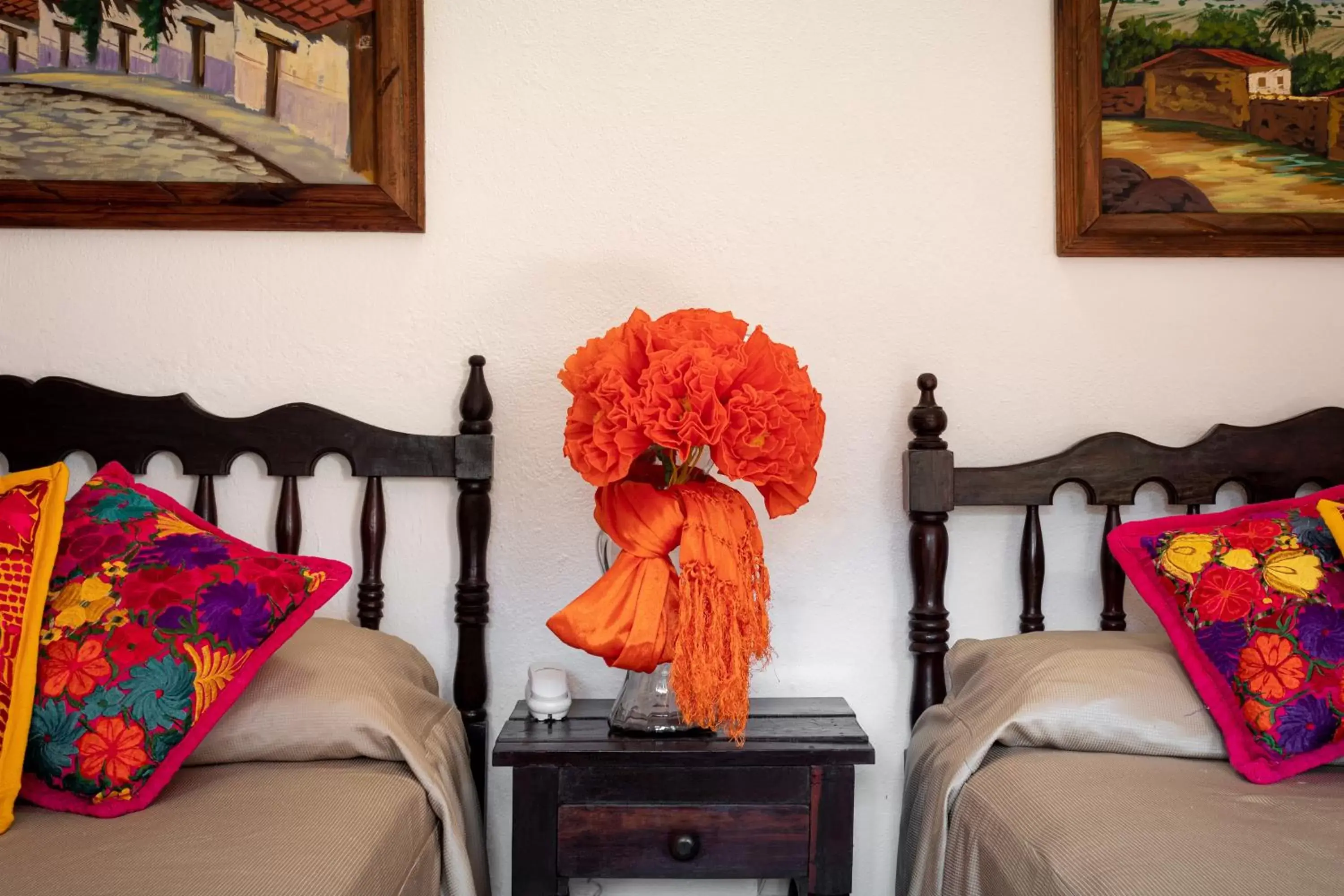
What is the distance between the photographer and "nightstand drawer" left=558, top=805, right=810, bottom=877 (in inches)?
51.8

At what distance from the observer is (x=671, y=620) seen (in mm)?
1315

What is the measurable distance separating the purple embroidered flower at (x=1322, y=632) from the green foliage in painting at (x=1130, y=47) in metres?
0.87

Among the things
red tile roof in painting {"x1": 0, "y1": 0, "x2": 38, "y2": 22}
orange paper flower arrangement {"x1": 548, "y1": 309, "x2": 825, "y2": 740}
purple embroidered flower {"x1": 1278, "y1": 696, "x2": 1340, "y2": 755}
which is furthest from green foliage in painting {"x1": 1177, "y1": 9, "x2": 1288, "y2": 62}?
red tile roof in painting {"x1": 0, "y1": 0, "x2": 38, "y2": 22}

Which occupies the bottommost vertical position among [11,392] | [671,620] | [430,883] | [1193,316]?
[430,883]

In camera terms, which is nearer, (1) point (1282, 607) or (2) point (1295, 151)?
(1) point (1282, 607)

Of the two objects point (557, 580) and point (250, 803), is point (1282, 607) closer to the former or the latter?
point (557, 580)

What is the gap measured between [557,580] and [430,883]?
0.52 metres

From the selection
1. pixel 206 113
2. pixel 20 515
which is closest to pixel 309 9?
pixel 206 113

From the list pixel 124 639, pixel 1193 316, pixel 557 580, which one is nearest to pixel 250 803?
pixel 124 639

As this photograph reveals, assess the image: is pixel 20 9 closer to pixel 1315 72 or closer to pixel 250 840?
pixel 250 840

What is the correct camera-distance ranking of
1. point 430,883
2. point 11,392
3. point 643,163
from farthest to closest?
1. point 643,163
2. point 11,392
3. point 430,883

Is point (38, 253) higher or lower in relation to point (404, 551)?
higher

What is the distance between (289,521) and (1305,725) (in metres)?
1.38

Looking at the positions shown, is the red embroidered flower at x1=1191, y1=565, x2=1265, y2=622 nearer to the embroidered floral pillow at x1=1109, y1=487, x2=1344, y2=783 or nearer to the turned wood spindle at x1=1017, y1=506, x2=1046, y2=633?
the embroidered floral pillow at x1=1109, y1=487, x2=1344, y2=783
